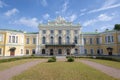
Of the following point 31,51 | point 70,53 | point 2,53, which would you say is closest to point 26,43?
point 31,51

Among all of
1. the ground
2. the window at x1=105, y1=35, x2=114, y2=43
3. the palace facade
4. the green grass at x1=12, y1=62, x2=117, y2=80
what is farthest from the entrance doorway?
the window at x1=105, y1=35, x2=114, y2=43

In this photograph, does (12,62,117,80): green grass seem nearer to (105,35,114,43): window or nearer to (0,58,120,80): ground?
(0,58,120,80): ground

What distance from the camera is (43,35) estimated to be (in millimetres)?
45344

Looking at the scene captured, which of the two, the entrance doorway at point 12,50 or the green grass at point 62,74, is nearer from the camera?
the green grass at point 62,74

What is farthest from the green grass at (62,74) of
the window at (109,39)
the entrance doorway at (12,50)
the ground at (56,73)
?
the window at (109,39)

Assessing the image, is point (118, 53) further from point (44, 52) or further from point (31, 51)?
point (31, 51)

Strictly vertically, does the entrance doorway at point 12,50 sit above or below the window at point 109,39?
below

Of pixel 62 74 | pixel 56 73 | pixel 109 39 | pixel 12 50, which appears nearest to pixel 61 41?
pixel 109 39

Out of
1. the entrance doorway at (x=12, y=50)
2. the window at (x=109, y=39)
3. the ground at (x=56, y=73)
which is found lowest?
the ground at (x=56, y=73)

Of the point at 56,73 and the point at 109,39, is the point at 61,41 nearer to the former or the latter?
the point at 109,39

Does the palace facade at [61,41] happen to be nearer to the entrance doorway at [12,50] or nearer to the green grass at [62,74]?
the entrance doorway at [12,50]

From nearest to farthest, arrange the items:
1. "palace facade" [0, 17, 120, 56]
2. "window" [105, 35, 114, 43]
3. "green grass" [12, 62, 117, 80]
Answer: "green grass" [12, 62, 117, 80], "window" [105, 35, 114, 43], "palace facade" [0, 17, 120, 56]

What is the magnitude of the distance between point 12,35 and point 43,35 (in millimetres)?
11348

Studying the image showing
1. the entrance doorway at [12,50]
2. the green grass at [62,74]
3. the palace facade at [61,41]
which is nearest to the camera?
the green grass at [62,74]
